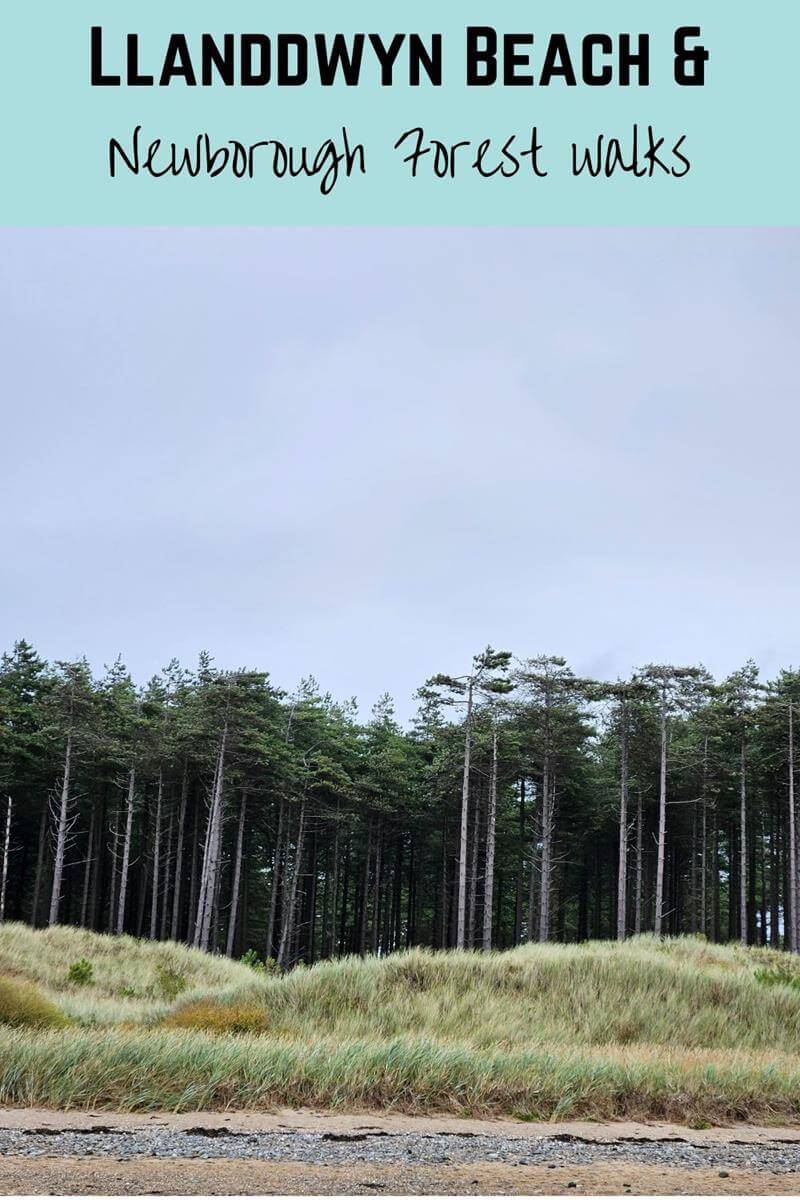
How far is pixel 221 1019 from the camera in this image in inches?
524

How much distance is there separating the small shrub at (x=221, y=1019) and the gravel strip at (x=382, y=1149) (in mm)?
5238

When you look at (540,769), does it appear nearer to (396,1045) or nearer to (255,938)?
(255,938)

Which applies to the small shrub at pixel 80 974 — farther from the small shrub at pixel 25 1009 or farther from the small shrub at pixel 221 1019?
the small shrub at pixel 221 1019

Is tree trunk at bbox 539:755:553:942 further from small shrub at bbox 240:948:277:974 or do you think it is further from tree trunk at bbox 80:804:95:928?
tree trunk at bbox 80:804:95:928

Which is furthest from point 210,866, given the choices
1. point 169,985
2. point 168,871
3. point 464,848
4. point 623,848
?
point 623,848

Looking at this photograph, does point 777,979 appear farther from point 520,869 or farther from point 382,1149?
point 520,869

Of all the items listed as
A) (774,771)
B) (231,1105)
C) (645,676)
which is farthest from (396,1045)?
(774,771)

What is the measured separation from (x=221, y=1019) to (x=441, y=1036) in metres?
3.08

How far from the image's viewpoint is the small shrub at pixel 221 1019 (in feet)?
43.1

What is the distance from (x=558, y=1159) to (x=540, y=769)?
39.7 metres

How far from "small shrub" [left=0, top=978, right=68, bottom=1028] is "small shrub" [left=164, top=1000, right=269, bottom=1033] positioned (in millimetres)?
1540

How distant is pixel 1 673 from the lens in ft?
163

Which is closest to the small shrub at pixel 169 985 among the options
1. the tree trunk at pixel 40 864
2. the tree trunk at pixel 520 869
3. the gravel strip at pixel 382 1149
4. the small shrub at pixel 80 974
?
the small shrub at pixel 80 974

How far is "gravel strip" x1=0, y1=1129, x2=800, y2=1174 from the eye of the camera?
704 cm
